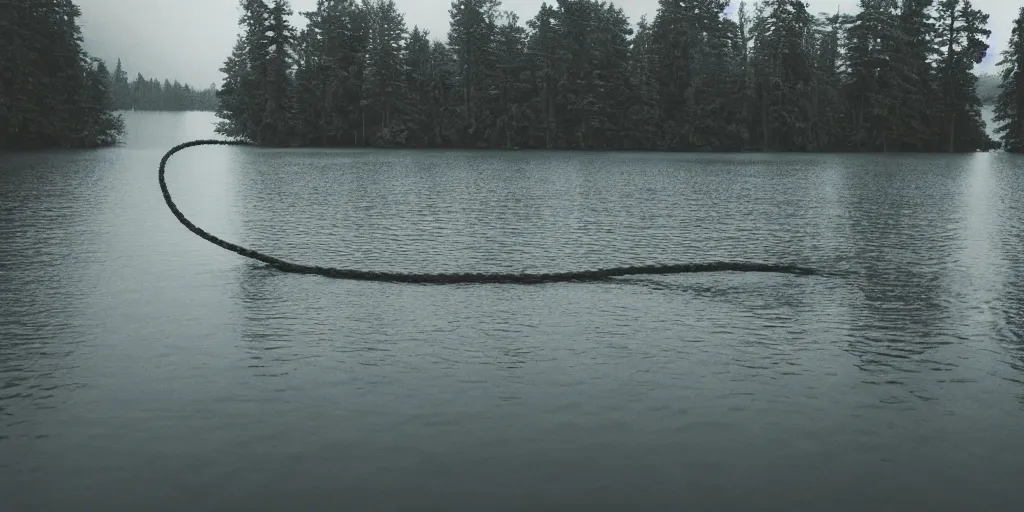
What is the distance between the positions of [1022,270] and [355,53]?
350 ft

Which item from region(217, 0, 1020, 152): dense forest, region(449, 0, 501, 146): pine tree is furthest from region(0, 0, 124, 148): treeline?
region(449, 0, 501, 146): pine tree

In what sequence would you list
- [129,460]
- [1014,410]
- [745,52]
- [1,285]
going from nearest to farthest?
[129,460] → [1014,410] → [1,285] → [745,52]

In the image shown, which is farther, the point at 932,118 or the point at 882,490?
the point at 932,118

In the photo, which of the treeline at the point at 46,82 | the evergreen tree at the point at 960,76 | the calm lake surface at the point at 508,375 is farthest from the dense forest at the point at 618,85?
the calm lake surface at the point at 508,375

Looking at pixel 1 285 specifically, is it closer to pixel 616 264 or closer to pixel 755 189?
pixel 616 264

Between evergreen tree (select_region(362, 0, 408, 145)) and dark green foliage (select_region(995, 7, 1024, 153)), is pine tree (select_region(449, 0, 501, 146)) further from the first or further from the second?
dark green foliage (select_region(995, 7, 1024, 153))

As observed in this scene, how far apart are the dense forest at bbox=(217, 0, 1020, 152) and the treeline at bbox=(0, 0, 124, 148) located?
946 inches

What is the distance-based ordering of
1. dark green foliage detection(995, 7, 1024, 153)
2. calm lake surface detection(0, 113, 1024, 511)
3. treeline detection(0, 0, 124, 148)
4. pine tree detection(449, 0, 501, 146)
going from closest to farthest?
calm lake surface detection(0, 113, 1024, 511) → treeline detection(0, 0, 124, 148) → dark green foliage detection(995, 7, 1024, 153) → pine tree detection(449, 0, 501, 146)

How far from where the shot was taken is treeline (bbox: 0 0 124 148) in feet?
280

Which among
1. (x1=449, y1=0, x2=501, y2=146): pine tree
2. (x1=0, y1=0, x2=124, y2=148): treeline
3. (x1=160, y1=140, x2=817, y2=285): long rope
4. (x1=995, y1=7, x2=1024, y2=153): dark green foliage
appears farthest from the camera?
(x1=449, y1=0, x2=501, y2=146): pine tree

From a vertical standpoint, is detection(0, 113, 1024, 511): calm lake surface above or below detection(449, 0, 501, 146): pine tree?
below

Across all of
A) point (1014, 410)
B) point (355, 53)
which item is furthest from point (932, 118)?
point (1014, 410)

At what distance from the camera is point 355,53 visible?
4673 inches

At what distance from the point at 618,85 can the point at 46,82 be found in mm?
63681
